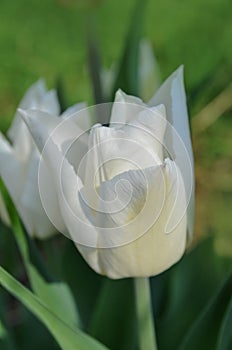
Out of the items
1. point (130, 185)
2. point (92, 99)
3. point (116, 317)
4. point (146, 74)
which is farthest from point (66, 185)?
point (92, 99)

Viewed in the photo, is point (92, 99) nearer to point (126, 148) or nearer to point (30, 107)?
point (30, 107)

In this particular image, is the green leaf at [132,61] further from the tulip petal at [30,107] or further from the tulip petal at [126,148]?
the tulip petal at [126,148]

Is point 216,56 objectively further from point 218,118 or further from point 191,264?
point 191,264

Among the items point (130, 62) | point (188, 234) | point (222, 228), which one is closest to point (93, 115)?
point (130, 62)

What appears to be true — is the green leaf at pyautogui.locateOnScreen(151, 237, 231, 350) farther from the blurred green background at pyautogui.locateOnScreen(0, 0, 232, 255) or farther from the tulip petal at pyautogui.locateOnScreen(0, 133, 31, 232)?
the blurred green background at pyautogui.locateOnScreen(0, 0, 232, 255)

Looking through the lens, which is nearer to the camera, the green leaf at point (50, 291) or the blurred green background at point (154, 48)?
the green leaf at point (50, 291)

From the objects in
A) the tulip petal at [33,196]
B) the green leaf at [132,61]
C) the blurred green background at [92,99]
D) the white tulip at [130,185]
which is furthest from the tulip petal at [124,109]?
the green leaf at [132,61]
